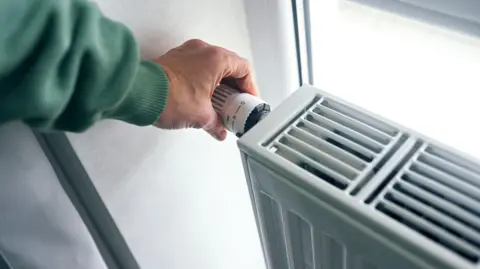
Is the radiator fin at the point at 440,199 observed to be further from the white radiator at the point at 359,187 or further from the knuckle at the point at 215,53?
the knuckle at the point at 215,53

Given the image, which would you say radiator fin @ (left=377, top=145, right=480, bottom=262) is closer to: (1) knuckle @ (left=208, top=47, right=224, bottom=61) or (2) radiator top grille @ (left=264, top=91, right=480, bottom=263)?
(2) radiator top grille @ (left=264, top=91, right=480, bottom=263)

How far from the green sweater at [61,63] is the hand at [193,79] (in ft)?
0.24

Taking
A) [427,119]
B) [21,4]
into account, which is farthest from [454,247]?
[21,4]

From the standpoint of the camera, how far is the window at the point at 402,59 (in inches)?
18.4

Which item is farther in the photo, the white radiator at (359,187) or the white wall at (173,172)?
the white wall at (173,172)

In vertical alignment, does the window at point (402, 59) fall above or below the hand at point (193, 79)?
above

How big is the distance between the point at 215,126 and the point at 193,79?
0.06 m

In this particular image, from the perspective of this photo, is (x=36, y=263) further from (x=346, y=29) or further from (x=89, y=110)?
(x=346, y=29)

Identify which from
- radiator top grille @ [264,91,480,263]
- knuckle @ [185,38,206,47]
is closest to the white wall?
Answer: knuckle @ [185,38,206,47]

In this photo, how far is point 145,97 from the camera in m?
0.43

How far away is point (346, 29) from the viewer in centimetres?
57

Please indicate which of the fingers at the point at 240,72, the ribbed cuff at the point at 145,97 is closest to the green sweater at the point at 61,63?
the ribbed cuff at the point at 145,97

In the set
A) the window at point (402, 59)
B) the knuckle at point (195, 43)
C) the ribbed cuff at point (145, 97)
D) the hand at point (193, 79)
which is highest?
the window at point (402, 59)

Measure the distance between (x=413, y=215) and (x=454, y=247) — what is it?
0.03m
